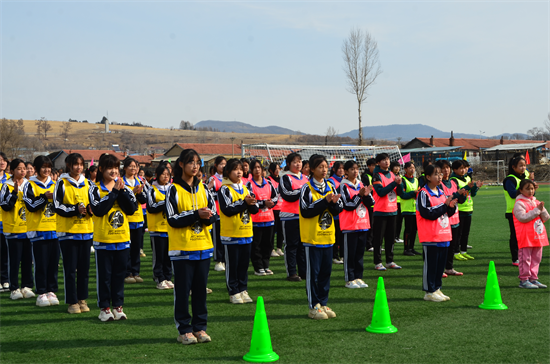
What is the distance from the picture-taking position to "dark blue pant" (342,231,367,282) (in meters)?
7.39

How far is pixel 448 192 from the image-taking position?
841cm

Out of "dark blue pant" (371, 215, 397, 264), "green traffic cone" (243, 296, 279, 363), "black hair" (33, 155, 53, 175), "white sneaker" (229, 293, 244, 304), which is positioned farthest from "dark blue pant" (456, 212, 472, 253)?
"black hair" (33, 155, 53, 175)

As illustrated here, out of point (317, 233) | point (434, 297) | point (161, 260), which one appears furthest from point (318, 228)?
point (161, 260)

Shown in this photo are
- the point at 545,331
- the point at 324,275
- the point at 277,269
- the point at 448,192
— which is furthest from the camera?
the point at 277,269

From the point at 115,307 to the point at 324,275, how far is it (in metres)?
2.60

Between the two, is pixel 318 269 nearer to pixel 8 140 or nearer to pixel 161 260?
pixel 161 260

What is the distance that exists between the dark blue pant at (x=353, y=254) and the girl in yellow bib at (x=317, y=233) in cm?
173

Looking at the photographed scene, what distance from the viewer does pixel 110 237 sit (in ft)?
18.7

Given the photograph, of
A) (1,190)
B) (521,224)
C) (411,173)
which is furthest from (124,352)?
(411,173)

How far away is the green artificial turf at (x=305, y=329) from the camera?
4539 mm

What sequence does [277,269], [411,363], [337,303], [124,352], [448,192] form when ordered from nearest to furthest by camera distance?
[411,363] < [124,352] < [337,303] < [448,192] < [277,269]

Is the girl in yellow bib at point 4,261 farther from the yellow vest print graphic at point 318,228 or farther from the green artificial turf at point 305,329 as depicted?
the yellow vest print graphic at point 318,228

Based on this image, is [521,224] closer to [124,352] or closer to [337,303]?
[337,303]

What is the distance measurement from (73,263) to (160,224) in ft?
5.77
